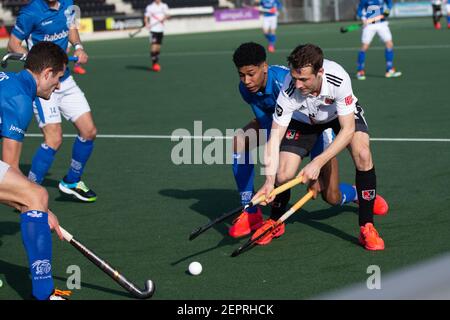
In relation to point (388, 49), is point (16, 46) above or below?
above

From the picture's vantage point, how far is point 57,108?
22.7ft

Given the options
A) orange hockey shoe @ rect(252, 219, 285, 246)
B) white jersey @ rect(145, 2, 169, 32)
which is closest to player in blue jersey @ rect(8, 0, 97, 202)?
orange hockey shoe @ rect(252, 219, 285, 246)

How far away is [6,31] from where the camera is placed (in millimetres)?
28266

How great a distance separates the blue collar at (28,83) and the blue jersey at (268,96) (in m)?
1.66

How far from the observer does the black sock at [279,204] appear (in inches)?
225

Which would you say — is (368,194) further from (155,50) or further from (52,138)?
(155,50)

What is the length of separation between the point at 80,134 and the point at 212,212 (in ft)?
4.90

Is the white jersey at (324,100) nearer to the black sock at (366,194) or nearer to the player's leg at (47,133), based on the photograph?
the black sock at (366,194)

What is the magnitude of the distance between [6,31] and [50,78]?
24.9 metres

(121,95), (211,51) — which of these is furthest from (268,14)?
(121,95)

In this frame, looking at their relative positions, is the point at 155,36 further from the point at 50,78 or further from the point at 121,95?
the point at 50,78

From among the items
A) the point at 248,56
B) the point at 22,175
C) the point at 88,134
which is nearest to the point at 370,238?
the point at 248,56

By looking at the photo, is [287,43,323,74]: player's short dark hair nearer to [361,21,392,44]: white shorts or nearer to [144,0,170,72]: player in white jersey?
[361,21,392,44]: white shorts

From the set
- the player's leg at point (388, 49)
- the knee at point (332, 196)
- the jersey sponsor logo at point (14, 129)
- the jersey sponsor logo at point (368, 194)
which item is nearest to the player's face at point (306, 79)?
the jersey sponsor logo at point (368, 194)
